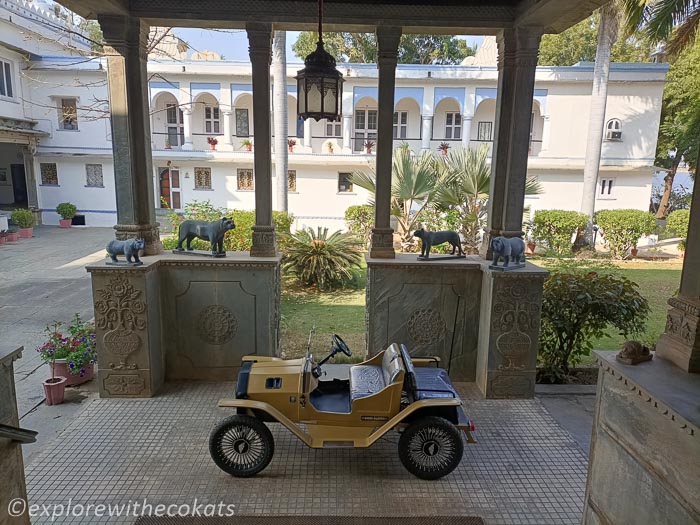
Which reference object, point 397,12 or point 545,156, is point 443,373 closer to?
point 397,12

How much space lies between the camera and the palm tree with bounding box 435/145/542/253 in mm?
8469

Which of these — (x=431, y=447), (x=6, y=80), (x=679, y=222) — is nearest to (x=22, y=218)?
(x=6, y=80)

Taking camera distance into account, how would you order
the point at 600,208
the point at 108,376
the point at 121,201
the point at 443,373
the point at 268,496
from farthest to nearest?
the point at 600,208
the point at 121,201
the point at 108,376
the point at 443,373
the point at 268,496

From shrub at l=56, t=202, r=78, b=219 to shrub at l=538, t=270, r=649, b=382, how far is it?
1950 cm

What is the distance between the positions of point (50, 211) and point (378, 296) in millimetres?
19866

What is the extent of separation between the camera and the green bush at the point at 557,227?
14.7 meters

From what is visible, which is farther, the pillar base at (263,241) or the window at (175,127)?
the window at (175,127)

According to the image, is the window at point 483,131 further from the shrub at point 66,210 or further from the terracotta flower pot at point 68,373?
the terracotta flower pot at point 68,373

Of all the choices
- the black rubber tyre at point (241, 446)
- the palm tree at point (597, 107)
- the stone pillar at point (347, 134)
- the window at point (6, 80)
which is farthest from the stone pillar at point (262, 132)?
the window at point (6, 80)

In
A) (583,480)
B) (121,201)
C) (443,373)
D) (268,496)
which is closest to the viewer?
(268,496)

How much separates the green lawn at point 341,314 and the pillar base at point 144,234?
228cm

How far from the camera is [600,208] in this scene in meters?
17.5

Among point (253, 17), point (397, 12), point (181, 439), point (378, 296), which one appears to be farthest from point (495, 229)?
point (181, 439)

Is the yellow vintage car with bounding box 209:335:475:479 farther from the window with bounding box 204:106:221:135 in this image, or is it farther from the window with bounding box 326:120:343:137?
the window with bounding box 204:106:221:135
